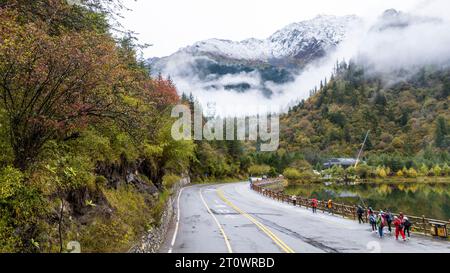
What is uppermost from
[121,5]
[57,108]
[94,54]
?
[121,5]

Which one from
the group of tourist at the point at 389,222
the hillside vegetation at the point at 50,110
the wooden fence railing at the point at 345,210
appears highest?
the hillside vegetation at the point at 50,110

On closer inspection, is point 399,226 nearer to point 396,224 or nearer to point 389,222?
point 396,224

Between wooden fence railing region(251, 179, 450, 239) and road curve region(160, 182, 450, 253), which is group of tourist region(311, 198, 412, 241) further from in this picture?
wooden fence railing region(251, 179, 450, 239)

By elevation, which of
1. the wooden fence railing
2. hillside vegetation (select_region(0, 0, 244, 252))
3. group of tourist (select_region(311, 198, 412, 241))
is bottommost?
the wooden fence railing

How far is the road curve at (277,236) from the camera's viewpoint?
2016 centimetres

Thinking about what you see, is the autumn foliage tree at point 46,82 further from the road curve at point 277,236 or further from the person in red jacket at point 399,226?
the person in red jacket at point 399,226

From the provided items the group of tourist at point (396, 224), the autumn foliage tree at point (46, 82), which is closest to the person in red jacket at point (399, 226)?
the group of tourist at point (396, 224)

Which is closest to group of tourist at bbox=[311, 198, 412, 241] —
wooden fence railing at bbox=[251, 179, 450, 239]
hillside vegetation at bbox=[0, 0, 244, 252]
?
wooden fence railing at bbox=[251, 179, 450, 239]

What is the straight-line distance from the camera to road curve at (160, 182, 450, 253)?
20.2 m

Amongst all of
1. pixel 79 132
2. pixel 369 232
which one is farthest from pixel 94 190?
pixel 369 232
